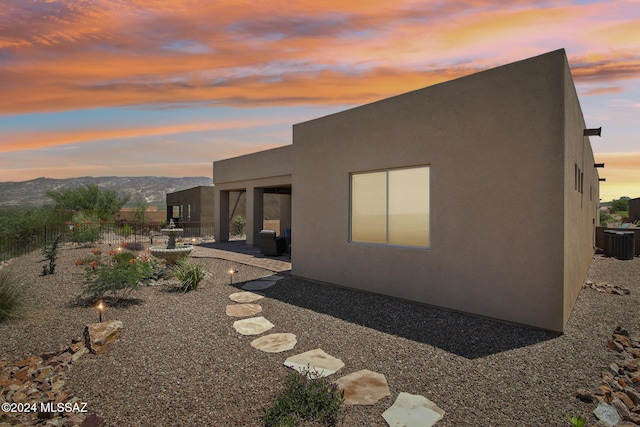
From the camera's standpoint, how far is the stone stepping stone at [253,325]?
498 cm

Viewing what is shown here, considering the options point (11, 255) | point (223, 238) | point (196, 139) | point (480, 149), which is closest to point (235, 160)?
point (196, 139)

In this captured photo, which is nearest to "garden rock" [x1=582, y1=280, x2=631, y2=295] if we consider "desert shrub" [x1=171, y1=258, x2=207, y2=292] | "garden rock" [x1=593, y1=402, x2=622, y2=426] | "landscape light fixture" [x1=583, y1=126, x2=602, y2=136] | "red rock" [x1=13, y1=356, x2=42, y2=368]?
"landscape light fixture" [x1=583, y1=126, x2=602, y2=136]

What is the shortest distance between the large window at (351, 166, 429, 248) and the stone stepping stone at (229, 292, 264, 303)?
2.42 meters

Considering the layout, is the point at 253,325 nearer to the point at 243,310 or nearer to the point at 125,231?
the point at 243,310

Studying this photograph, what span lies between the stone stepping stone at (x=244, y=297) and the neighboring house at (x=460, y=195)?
1.76m

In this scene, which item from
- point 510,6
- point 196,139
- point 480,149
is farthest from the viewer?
point 196,139

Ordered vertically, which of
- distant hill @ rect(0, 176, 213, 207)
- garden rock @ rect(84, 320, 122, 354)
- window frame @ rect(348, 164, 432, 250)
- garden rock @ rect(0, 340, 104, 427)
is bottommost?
garden rock @ rect(0, 340, 104, 427)

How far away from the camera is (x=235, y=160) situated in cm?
1638

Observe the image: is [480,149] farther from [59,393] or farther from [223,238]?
[223,238]

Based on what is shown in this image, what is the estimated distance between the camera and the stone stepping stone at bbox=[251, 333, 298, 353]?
14.3ft

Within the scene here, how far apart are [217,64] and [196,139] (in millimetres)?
5432

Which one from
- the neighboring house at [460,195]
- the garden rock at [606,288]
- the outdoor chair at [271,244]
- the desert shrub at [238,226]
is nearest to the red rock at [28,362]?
the neighboring house at [460,195]

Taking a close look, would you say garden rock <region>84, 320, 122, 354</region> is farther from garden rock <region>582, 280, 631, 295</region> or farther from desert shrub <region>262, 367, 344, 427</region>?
garden rock <region>582, 280, 631, 295</region>

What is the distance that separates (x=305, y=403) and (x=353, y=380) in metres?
0.70
